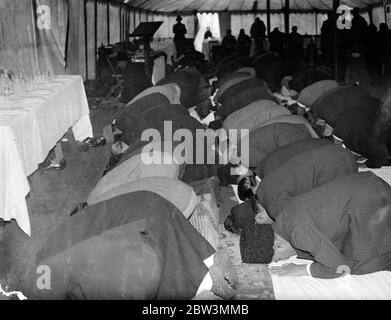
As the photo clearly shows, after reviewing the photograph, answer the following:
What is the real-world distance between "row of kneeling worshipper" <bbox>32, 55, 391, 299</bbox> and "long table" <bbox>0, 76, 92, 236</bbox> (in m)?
0.57

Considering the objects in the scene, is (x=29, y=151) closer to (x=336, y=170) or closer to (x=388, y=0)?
(x=336, y=170)

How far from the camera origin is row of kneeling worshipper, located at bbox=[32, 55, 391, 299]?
205cm

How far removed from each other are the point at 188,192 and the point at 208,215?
0.54 metres

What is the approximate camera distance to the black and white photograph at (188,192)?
2.17 m

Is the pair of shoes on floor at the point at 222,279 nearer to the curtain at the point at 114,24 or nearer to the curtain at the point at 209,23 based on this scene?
the curtain at the point at 114,24

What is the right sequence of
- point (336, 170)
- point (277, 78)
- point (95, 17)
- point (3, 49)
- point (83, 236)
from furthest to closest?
point (95, 17) → point (277, 78) → point (3, 49) → point (336, 170) → point (83, 236)

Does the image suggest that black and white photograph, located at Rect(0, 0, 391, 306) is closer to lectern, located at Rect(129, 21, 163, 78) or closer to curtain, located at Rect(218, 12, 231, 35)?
lectern, located at Rect(129, 21, 163, 78)

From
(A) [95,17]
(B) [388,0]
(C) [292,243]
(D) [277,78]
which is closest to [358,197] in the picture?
(C) [292,243]

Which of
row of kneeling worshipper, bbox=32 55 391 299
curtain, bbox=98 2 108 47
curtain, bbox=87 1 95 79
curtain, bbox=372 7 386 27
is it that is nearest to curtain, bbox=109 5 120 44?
curtain, bbox=98 2 108 47

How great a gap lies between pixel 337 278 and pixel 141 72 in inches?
267

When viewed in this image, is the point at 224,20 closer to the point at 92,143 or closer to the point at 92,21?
the point at 92,21

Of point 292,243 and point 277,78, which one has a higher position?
point 277,78

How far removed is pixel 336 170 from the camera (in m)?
3.46

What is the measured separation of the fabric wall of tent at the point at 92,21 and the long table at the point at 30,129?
972 millimetres
